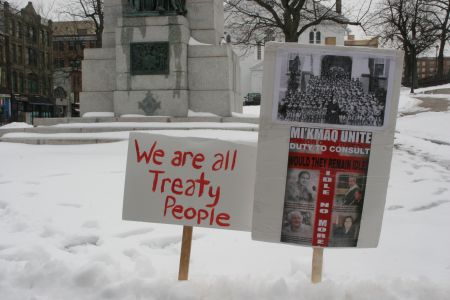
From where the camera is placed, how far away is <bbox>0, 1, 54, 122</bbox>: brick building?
4128 centimetres

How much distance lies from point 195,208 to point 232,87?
8.22 meters

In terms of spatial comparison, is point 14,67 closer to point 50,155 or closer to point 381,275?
point 50,155

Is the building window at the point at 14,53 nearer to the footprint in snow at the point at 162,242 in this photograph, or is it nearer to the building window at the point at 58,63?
the building window at the point at 58,63

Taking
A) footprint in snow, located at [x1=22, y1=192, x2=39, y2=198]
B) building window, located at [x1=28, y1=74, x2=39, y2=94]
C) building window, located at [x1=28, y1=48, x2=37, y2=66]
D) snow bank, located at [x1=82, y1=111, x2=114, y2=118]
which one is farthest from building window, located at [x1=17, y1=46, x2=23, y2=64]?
footprint in snow, located at [x1=22, y1=192, x2=39, y2=198]

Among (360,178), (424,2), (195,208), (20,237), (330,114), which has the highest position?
(424,2)

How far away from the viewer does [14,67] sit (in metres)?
44.3

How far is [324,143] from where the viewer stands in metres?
2.48

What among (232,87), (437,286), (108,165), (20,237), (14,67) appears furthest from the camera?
(14,67)

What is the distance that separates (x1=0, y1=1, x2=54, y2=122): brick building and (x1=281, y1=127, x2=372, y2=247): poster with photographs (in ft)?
138

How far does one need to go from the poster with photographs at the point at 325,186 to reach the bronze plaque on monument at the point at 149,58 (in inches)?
Answer: 316

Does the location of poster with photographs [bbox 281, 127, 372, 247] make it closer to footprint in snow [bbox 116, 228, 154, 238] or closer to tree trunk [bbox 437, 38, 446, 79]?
footprint in snow [bbox 116, 228, 154, 238]

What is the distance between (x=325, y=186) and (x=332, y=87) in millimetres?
587

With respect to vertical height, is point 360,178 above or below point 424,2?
below

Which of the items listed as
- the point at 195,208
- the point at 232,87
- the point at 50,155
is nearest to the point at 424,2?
the point at 232,87
